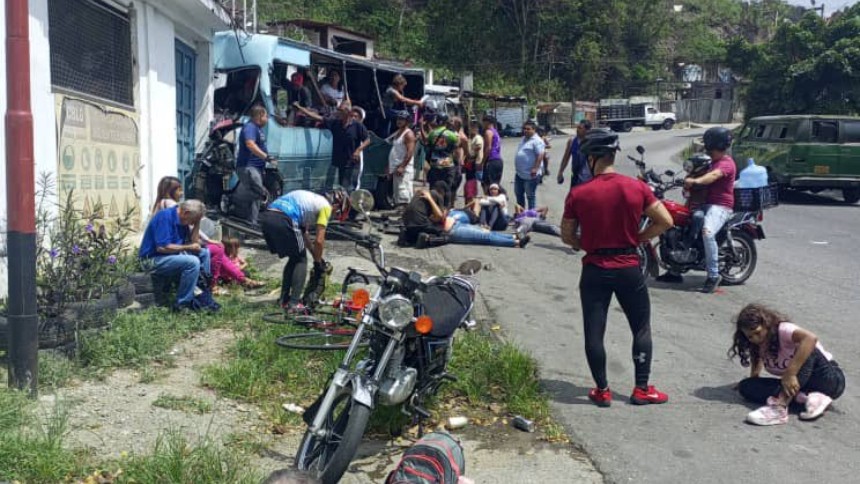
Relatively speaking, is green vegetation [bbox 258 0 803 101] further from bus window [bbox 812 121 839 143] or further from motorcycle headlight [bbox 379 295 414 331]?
motorcycle headlight [bbox 379 295 414 331]

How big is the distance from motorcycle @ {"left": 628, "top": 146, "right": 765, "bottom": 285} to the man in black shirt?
4743 millimetres

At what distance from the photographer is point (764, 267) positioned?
Result: 9992mm

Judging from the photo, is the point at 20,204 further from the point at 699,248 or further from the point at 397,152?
the point at 397,152

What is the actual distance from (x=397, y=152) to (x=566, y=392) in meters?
7.52

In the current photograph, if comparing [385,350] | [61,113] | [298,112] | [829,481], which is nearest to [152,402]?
[385,350]

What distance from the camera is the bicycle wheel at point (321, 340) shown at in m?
4.67

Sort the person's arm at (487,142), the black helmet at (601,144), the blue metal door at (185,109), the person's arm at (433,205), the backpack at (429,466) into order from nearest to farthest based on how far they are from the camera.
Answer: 1. the backpack at (429,466)
2. the black helmet at (601,144)
3. the person's arm at (433,205)
4. the blue metal door at (185,109)
5. the person's arm at (487,142)

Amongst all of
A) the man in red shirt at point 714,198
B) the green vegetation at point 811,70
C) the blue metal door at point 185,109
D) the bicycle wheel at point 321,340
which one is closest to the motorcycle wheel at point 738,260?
the man in red shirt at point 714,198

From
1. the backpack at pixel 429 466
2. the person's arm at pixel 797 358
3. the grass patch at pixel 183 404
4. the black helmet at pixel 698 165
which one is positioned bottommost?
the grass patch at pixel 183 404

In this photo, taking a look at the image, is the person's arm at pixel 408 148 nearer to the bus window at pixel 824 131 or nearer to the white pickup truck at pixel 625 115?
the bus window at pixel 824 131

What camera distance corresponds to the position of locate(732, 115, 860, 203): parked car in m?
16.7

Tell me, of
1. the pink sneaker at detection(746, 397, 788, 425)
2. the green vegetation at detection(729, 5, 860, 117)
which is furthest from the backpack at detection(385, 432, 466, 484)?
the green vegetation at detection(729, 5, 860, 117)

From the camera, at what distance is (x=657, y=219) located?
509 cm

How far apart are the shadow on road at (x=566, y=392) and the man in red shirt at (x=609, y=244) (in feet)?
0.30
